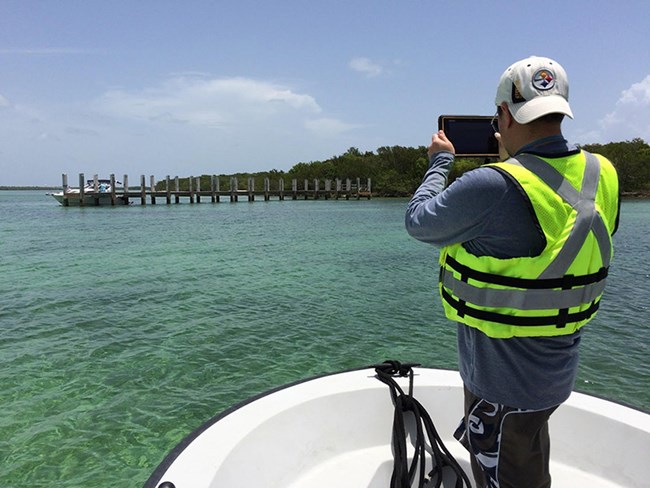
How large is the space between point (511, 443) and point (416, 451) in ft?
3.12

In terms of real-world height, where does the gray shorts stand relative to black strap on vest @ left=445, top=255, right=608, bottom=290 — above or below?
below

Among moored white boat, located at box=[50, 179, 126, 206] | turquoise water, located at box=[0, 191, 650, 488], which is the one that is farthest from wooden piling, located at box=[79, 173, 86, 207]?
turquoise water, located at box=[0, 191, 650, 488]

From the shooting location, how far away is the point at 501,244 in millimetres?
1459

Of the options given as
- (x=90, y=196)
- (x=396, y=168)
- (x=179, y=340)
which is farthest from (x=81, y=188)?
(x=396, y=168)

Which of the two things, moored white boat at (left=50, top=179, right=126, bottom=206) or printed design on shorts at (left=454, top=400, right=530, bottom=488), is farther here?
moored white boat at (left=50, top=179, right=126, bottom=206)

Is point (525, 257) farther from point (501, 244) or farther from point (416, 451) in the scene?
point (416, 451)

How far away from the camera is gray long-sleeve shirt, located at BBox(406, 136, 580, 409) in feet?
4.61

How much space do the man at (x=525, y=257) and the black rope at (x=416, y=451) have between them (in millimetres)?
803

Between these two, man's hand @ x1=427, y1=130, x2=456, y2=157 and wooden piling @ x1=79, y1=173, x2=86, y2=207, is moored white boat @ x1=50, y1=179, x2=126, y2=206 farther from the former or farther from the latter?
man's hand @ x1=427, y1=130, x2=456, y2=157

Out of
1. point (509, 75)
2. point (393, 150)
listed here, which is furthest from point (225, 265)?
point (393, 150)

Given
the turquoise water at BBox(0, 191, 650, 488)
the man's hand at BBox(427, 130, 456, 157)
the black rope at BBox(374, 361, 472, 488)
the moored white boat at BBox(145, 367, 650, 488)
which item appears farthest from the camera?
the turquoise water at BBox(0, 191, 650, 488)

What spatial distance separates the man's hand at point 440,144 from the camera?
180cm

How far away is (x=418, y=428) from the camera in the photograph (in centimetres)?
252

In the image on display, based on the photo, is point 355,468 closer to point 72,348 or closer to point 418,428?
point 418,428
